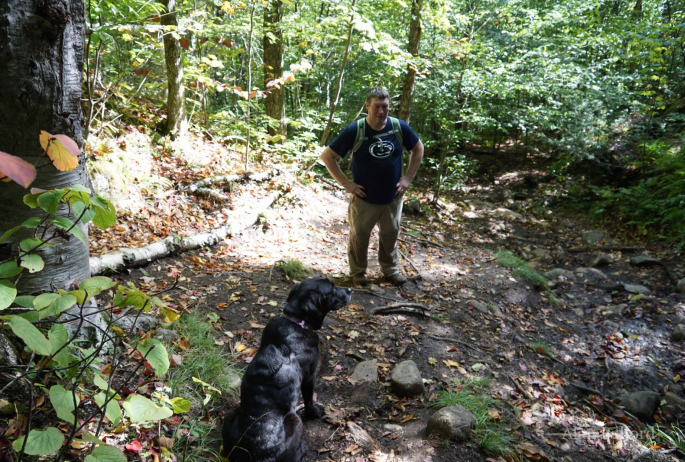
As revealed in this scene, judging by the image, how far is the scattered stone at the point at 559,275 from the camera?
298 inches

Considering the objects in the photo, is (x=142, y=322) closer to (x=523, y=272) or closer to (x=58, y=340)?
(x=58, y=340)

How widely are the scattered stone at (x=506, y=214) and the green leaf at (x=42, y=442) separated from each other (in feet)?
37.9

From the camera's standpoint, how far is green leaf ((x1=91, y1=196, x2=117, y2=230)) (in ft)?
4.69

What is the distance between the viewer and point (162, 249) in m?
5.12

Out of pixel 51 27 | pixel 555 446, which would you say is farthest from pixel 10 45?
pixel 555 446

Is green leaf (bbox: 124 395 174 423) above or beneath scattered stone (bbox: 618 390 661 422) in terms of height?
above

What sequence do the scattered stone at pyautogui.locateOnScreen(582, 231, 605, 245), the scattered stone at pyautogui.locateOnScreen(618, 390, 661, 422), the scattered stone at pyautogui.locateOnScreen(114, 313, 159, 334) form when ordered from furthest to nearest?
the scattered stone at pyautogui.locateOnScreen(582, 231, 605, 245), the scattered stone at pyautogui.locateOnScreen(618, 390, 661, 422), the scattered stone at pyautogui.locateOnScreen(114, 313, 159, 334)

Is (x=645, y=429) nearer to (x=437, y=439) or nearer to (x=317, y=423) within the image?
(x=437, y=439)

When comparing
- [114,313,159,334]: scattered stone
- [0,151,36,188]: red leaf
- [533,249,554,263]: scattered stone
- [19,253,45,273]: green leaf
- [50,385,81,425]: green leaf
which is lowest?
[533,249,554,263]: scattered stone

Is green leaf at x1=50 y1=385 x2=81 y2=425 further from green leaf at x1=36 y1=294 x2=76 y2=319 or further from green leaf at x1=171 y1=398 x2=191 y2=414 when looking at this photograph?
green leaf at x1=171 y1=398 x2=191 y2=414

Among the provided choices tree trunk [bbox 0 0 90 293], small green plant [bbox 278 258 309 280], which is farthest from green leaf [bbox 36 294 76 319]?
small green plant [bbox 278 258 309 280]

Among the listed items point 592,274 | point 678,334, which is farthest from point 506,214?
point 678,334

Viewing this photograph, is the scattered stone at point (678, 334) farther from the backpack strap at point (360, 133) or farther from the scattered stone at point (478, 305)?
the backpack strap at point (360, 133)

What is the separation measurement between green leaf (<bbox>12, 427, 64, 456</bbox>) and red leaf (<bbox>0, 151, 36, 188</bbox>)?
832mm
